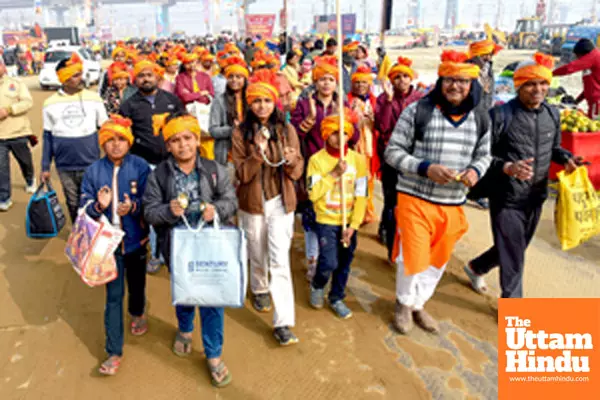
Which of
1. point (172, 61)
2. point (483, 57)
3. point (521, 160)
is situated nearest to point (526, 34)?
point (172, 61)

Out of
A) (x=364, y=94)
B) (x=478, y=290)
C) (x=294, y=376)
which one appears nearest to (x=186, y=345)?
(x=294, y=376)

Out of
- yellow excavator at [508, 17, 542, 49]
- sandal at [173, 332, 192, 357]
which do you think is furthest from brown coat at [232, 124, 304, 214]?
yellow excavator at [508, 17, 542, 49]

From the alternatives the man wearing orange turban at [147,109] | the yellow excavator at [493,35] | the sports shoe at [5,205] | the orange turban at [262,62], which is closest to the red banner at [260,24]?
the yellow excavator at [493,35]

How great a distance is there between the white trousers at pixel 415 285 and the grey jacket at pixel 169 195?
62.3 inches

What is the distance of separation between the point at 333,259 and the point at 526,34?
48.6 m

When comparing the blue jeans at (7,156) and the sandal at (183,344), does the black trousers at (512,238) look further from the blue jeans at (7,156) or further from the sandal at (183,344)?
the blue jeans at (7,156)

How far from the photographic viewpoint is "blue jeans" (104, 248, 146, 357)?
3.32 metres

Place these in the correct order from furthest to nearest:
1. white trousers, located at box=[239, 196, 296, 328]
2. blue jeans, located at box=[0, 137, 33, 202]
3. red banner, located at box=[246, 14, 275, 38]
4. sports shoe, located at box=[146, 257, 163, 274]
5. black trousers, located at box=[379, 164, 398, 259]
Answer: red banner, located at box=[246, 14, 275, 38], blue jeans, located at box=[0, 137, 33, 202], sports shoe, located at box=[146, 257, 163, 274], black trousers, located at box=[379, 164, 398, 259], white trousers, located at box=[239, 196, 296, 328]

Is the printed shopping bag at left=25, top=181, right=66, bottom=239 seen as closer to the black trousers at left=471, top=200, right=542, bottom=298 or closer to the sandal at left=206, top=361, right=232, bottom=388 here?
the sandal at left=206, top=361, right=232, bottom=388

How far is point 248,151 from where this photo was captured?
360 centimetres

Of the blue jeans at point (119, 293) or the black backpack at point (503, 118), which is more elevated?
the black backpack at point (503, 118)

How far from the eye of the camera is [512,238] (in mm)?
3895

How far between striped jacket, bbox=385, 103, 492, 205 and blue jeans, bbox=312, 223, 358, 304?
70 cm

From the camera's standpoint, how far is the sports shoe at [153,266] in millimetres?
4953
